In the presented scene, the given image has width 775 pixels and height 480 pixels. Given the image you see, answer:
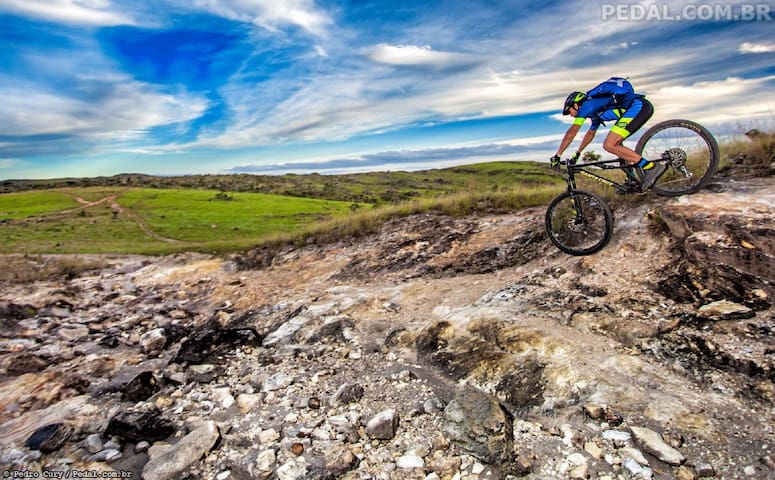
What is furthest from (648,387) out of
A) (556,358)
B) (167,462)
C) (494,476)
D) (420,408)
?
(167,462)

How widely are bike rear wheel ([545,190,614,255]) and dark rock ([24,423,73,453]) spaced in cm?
878

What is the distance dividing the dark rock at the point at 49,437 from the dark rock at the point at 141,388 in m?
0.94

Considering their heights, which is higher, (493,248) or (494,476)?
(493,248)

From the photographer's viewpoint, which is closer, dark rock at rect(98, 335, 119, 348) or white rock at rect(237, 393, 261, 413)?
white rock at rect(237, 393, 261, 413)

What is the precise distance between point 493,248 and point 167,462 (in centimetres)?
805

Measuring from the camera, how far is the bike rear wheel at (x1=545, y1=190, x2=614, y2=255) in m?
7.61

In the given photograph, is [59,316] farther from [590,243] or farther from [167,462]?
[590,243]

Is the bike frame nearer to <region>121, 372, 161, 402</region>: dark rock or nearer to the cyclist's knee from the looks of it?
the cyclist's knee

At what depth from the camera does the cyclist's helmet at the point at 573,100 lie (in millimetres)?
7559

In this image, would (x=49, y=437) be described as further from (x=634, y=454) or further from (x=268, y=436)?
(x=634, y=454)

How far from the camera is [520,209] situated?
40.6 ft

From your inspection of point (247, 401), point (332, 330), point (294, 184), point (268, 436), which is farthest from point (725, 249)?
point (294, 184)

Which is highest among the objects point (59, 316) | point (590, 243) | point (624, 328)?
point (590, 243)

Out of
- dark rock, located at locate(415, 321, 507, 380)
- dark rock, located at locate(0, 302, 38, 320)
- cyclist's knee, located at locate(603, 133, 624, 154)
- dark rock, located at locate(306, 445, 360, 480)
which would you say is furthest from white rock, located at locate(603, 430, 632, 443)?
dark rock, located at locate(0, 302, 38, 320)
